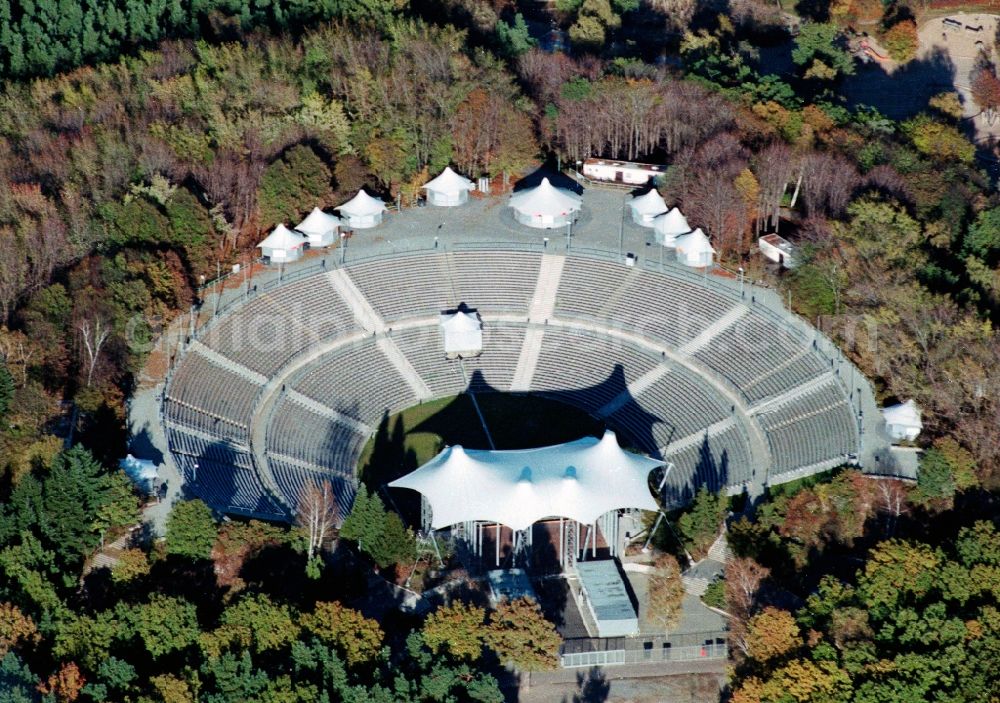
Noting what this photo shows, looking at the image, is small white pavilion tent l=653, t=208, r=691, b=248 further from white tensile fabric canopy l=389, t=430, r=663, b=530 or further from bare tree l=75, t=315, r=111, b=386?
bare tree l=75, t=315, r=111, b=386

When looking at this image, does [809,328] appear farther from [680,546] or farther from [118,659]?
[118,659]

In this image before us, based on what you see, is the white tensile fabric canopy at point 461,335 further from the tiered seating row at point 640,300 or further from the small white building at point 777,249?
the small white building at point 777,249

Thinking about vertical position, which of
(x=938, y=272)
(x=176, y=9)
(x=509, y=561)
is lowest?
(x=509, y=561)

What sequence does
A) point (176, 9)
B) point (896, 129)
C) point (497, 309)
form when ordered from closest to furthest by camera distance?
point (497, 309)
point (896, 129)
point (176, 9)

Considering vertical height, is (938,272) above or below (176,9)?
below

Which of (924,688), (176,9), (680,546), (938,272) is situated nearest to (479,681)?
(680,546)

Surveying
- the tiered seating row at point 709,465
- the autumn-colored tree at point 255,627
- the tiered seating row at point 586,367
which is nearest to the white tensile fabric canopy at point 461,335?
the tiered seating row at point 586,367

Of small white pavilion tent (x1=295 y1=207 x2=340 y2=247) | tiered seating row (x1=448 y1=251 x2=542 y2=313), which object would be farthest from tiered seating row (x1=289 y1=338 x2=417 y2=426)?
small white pavilion tent (x1=295 y1=207 x2=340 y2=247)
